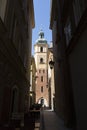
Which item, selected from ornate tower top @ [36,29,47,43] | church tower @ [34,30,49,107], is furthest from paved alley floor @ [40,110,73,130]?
ornate tower top @ [36,29,47,43]

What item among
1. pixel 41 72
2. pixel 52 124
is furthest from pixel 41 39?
pixel 52 124

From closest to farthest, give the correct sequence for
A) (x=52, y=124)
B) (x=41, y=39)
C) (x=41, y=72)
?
(x=52, y=124) < (x=41, y=72) < (x=41, y=39)

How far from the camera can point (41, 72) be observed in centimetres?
4772

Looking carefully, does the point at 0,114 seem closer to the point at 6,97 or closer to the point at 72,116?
the point at 6,97

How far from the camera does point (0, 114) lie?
4676 mm

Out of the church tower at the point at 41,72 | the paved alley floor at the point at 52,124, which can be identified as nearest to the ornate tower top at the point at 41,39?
the church tower at the point at 41,72

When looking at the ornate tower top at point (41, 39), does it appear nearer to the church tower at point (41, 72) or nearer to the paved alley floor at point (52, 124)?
the church tower at point (41, 72)

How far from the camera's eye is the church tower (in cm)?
4431

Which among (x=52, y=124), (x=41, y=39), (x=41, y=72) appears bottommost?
(x=52, y=124)

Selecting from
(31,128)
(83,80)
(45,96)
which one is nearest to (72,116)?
(31,128)

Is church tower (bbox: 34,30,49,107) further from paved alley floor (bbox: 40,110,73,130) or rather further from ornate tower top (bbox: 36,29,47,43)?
paved alley floor (bbox: 40,110,73,130)

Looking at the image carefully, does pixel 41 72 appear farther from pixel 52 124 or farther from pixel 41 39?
pixel 52 124

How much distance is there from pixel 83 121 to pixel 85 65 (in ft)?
5.86

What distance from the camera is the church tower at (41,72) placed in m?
44.3
